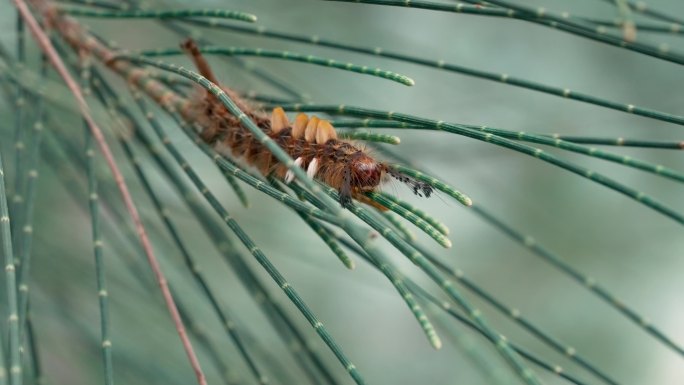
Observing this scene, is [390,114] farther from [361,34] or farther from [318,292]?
[318,292]

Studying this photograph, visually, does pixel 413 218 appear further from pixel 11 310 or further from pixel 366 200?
pixel 11 310

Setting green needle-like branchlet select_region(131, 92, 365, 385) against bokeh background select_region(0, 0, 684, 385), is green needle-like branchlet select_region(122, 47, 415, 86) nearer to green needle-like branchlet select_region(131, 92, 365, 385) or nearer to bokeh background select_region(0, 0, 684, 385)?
green needle-like branchlet select_region(131, 92, 365, 385)

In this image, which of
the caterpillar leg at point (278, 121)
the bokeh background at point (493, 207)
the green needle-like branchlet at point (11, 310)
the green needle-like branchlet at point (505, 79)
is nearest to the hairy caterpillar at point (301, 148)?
the caterpillar leg at point (278, 121)

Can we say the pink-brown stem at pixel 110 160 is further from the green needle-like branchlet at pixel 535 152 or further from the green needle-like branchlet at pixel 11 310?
the green needle-like branchlet at pixel 535 152

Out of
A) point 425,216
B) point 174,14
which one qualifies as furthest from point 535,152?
point 174,14

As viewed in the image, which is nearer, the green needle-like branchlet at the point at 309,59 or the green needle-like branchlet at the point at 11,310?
the green needle-like branchlet at the point at 11,310
